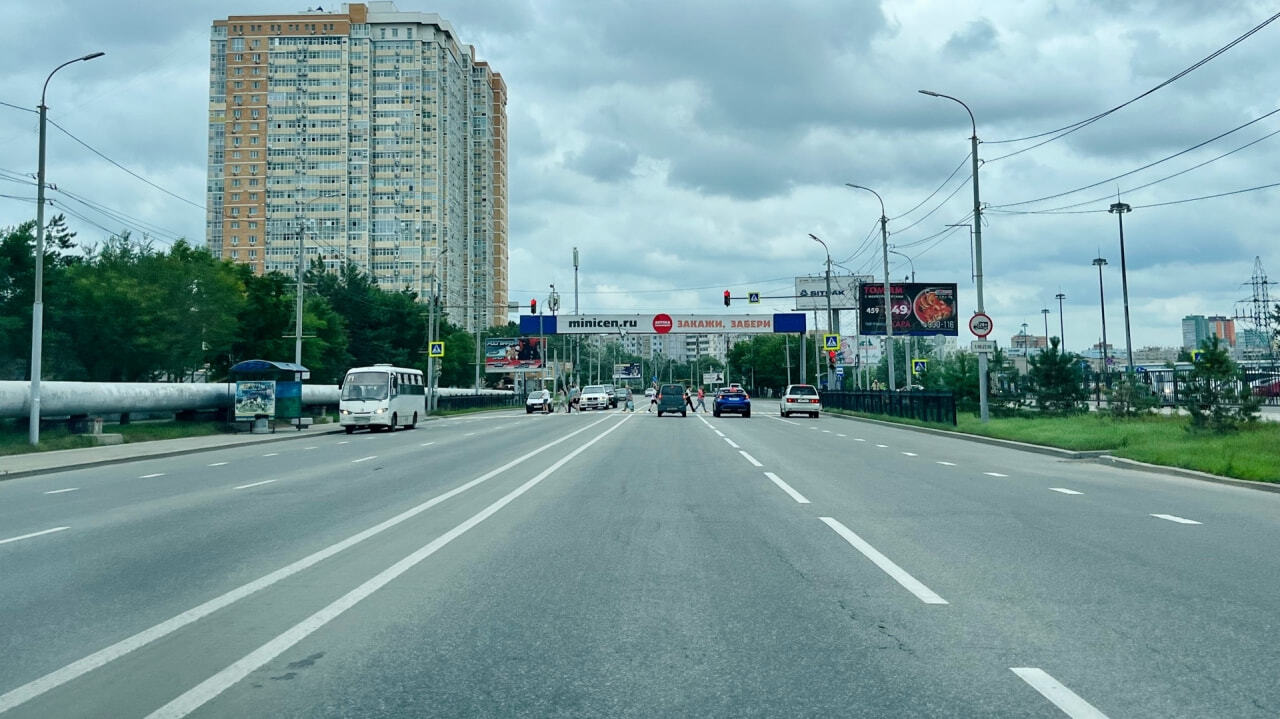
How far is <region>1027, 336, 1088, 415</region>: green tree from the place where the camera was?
1283 inches

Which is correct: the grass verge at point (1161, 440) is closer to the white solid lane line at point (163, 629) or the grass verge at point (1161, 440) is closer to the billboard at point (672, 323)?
the white solid lane line at point (163, 629)

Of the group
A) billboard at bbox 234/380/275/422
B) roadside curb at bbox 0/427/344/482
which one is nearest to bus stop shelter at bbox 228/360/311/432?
billboard at bbox 234/380/275/422

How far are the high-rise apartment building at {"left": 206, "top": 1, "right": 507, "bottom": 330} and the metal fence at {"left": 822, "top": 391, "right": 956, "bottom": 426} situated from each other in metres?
78.3

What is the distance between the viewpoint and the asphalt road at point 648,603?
14.2 feet

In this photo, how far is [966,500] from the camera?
39.4ft

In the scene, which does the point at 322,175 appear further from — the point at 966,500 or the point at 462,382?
the point at 966,500

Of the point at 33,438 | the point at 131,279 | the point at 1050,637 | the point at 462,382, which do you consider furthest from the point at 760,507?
the point at 462,382

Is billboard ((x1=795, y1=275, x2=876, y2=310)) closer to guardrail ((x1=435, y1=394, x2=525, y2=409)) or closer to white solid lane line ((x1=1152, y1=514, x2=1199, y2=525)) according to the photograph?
guardrail ((x1=435, y1=394, x2=525, y2=409))

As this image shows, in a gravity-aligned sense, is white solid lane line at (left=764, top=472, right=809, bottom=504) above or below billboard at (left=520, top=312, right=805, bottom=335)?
below

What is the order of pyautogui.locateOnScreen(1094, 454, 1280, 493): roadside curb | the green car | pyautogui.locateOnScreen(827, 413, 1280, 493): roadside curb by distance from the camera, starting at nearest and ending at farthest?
pyautogui.locateOnScreen(1094, 454, 1280, 493): roadside curb, pyautogui.locateOnScreen(827, 413, 1280, 493): roadside curb, the green car

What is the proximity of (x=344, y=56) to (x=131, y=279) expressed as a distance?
8523 centimetres

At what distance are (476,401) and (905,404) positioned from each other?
44610mm

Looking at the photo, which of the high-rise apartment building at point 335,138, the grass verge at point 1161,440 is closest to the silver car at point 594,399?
the grass verge at point 1161,440

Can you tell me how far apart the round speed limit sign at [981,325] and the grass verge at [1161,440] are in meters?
2.89
